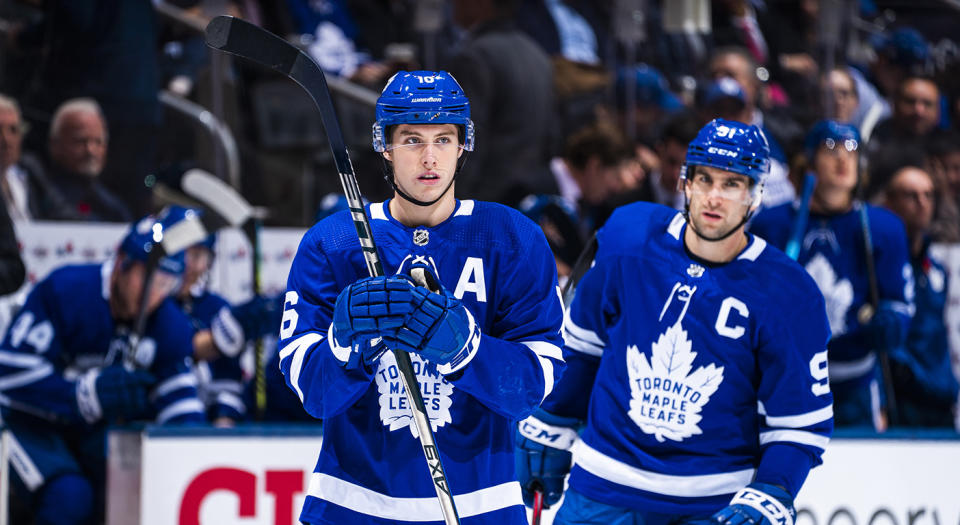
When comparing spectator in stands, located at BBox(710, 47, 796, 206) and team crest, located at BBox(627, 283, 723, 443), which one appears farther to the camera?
spectator in stands, located at BBox(710, 47, 796, 206)

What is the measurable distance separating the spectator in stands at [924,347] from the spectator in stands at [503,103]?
4.53ft

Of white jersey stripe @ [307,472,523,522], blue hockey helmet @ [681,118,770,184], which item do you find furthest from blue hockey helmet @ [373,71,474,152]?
blue hockey helmet @ [681,118,770,184]

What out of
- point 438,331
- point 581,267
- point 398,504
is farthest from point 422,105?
point 581,267

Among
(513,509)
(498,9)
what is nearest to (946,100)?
(498,9)

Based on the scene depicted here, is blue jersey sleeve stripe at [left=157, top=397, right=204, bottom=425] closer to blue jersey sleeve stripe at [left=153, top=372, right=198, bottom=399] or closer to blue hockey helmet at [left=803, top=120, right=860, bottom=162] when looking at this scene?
blue jersey sleeve stripe at [left=153, top=372, right=198, bottom=399]

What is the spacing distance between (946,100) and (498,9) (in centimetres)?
232

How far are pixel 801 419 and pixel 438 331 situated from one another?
1038 millimetres

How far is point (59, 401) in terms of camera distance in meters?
4.51

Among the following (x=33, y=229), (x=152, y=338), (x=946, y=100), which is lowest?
(x=152, y=338)

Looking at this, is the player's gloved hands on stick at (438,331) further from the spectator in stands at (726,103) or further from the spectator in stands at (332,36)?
the spectator in stands at (332,36)

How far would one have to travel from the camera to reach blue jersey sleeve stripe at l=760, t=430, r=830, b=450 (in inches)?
112

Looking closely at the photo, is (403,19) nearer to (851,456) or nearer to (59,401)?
(59,401)

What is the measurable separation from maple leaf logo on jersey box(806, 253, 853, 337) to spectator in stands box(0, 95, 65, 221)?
2622mm

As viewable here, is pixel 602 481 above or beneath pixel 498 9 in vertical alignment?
beneath
